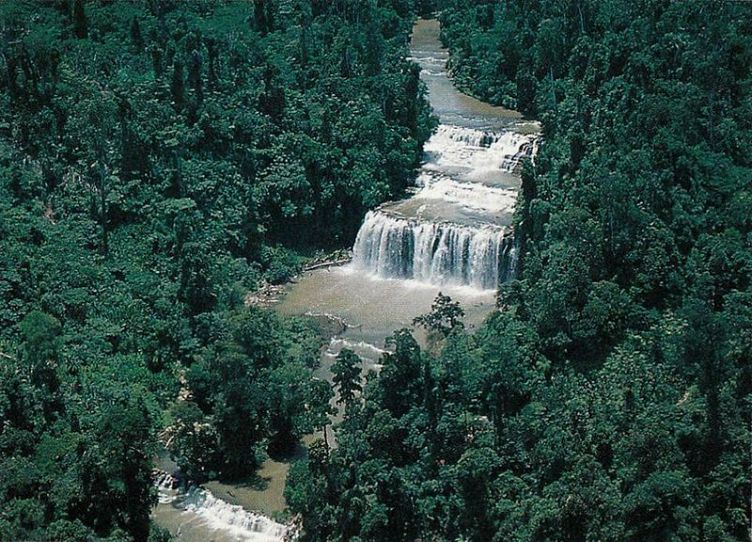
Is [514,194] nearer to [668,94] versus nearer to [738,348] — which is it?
[668,94]

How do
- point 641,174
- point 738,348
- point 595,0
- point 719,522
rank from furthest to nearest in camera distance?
1. point 595,0
2. point 641,174
3. point 738,348
4. point 719,522

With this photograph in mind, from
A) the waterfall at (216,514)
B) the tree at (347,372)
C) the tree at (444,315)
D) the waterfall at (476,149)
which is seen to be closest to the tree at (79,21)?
the waterfall at (476,149)

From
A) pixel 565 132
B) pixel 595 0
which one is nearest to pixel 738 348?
pixel 565 132

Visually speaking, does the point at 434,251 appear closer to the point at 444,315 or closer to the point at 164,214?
the point at 444,315

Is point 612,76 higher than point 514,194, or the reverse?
point 612,76

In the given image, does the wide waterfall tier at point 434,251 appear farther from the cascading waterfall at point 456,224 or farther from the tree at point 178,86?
the tree at point 178,86

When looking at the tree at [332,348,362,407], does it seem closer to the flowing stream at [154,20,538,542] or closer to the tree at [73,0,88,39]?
the flowing stream at [154,20,538,542]

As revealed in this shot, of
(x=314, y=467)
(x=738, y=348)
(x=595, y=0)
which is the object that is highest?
(x=595, y=0)

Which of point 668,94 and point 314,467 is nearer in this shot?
point 314,467
